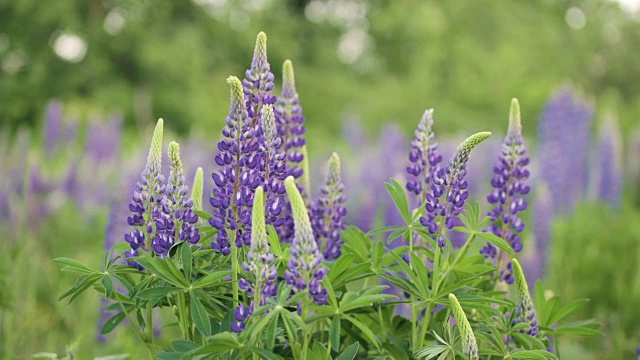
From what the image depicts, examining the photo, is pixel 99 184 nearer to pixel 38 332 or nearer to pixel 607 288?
pixel 38 332

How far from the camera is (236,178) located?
151 centimetres

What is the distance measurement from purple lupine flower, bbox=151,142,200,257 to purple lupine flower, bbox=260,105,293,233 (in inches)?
6.1

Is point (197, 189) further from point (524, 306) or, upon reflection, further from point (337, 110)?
point (337, 110)

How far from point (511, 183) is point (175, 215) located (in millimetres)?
838

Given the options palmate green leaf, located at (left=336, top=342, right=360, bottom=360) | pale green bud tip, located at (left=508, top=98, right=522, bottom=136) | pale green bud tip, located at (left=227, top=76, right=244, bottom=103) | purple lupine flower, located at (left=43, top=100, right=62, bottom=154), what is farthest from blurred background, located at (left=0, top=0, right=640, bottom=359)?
pale green bud tip, located at (left=508, top=98, right=522, bottom=136)

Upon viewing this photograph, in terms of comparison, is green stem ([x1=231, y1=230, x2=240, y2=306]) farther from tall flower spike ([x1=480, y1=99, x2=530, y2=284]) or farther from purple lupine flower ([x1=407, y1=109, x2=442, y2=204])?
tall flower spike ([x1=480, y1=99, x2=530, y2=284])

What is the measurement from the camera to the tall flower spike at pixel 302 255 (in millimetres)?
1278

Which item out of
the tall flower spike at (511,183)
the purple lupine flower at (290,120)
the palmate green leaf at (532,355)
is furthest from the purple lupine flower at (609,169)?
the palmate green leaf at (532,355)

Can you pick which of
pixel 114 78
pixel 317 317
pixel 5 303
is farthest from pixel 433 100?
pixel 317 317

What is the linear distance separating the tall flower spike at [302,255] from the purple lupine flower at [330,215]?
49 centimetres

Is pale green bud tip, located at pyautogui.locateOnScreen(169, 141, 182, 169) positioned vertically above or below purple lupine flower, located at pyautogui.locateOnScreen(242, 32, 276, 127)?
below

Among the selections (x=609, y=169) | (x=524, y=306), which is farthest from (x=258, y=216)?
(x=609, y=169)

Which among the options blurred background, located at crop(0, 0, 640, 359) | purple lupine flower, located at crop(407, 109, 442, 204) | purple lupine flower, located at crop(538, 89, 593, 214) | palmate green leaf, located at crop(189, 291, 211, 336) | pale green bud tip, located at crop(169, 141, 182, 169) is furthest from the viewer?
purple lupine flower, located at crop(538, 89, 593, 214)

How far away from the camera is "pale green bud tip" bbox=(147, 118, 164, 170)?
4.84ft
